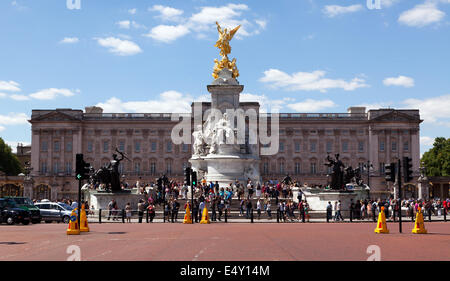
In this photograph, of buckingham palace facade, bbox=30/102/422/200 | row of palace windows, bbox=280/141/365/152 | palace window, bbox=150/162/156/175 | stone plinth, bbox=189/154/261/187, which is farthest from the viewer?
palace window, bbox=150/162/156/175

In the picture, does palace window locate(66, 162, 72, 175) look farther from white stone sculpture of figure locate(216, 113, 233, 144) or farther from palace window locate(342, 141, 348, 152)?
white stone sculpture of figure locate(216, 113, 233, 144)

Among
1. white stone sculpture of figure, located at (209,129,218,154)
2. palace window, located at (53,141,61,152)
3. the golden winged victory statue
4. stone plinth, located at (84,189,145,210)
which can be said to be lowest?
stone plinth, located at (84,189,145,210)

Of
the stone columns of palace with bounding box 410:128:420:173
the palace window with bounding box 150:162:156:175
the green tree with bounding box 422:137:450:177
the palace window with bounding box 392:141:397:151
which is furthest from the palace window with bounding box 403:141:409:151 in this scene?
the palace window with bounding box 150:162:156:175

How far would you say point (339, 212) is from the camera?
3653 cm

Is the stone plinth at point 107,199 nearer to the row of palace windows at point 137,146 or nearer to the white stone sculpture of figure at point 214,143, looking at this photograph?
the white stone sculpture of figure at point 214,143

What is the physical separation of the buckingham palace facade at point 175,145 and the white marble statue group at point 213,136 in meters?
69.1

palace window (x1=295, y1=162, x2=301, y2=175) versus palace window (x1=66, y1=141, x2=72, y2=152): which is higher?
palace window (x1=66, y1=141, x2=72, y2=152)

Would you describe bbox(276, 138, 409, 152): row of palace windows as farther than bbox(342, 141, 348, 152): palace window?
No

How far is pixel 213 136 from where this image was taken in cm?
5000

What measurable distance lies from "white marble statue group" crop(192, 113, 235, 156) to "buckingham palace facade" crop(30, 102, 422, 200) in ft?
227

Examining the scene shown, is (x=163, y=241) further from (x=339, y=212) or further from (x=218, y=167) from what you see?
(x=218, y=167)

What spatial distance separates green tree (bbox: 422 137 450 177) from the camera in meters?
118
